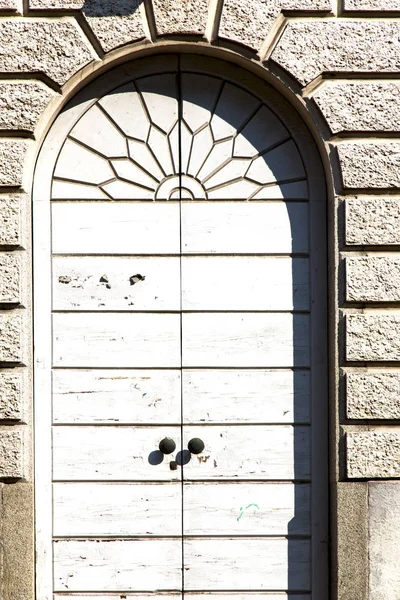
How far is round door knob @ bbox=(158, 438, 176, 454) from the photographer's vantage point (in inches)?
179

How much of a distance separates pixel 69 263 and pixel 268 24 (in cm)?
200

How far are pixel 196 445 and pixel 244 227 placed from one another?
1.46 meters

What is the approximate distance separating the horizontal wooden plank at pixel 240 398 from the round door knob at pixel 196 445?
0.14 m

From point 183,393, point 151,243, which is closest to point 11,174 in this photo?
point 151,243

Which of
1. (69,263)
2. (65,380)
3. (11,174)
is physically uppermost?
(11,174)

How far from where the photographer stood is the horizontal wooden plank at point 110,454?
4.62 metres

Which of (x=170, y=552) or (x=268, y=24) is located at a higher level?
(x=268, y=24)

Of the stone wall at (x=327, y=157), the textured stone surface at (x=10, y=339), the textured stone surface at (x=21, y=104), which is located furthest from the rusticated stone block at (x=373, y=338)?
the textured stone surface at (x=21, y=104)

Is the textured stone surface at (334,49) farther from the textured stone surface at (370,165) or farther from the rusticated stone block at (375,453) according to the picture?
the rusticated stone block at (375,453)

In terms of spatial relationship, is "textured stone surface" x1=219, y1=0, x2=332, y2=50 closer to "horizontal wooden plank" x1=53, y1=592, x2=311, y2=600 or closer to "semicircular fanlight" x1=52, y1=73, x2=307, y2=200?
"semicircular fanlight" x1=52, y1=73, x2=307, y2=200

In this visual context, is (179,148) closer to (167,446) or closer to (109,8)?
(109,8)

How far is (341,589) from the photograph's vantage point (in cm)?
444

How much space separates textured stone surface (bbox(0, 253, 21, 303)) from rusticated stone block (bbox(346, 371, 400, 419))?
2157mm

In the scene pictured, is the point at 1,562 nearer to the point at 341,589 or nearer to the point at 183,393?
the point at 183,393
